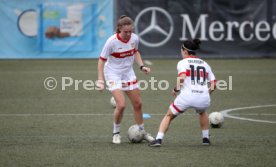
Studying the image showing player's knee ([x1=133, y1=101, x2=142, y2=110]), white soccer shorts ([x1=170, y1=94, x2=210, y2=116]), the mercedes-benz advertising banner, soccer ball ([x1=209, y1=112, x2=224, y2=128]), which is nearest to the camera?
white soccer shorts ([x1=170, y1=94, x2=210, y2=116])

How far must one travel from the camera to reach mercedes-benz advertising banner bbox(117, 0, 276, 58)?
28.2 meters

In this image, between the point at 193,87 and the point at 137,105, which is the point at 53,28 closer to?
the point at 137,105

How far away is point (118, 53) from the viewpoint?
37.8 feet

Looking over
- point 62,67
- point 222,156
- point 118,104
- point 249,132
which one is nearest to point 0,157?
point 118,104

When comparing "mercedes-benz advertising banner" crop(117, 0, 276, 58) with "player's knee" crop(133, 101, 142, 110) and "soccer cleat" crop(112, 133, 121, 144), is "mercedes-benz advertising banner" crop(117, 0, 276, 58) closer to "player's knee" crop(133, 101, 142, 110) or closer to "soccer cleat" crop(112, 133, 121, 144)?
"player's knee" crop(133, 101, 142, 110)

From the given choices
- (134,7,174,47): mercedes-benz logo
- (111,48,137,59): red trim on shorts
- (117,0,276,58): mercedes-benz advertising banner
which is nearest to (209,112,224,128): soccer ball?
(111,48,137,59): red trim on shorts

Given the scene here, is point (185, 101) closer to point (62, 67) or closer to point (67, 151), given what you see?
point (67, 151)

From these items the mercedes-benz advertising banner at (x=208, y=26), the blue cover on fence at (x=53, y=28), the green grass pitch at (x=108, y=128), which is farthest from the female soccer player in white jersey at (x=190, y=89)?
the blue cover on fence at (x=53, y=28)

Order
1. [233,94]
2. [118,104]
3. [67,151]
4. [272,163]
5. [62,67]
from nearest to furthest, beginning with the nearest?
[272,163], [67,151], [118,104], [233,94], [62,67]

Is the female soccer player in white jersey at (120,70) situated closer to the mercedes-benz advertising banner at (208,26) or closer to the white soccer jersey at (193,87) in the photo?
the white soccer jersey at (193,87)

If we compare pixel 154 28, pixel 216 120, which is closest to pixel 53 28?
Answer: pixel 154 28

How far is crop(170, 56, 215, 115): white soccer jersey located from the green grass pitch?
603 millimetres

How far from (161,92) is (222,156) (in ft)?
30.9

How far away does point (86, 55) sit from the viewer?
28.5 metres
